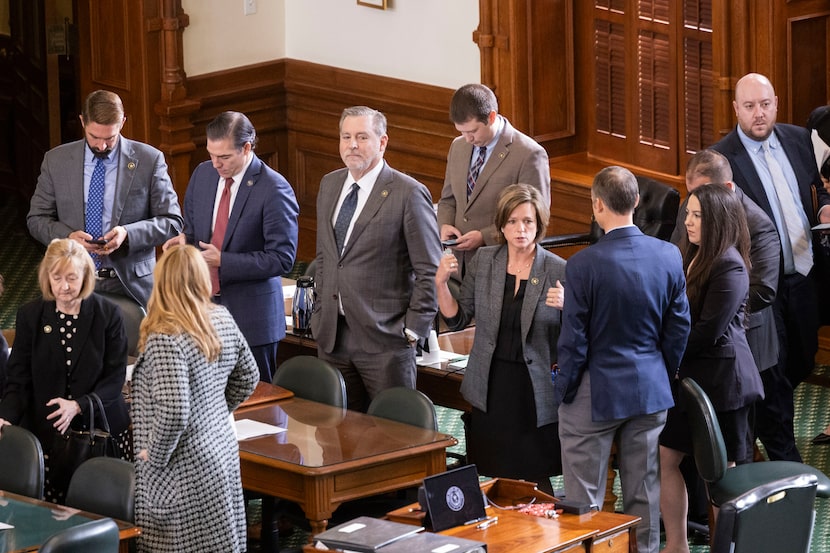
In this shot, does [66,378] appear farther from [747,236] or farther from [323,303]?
[747,236]

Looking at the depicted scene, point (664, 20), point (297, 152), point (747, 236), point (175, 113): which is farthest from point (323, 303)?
point (297, 152)

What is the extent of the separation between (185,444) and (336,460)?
631 millimetres

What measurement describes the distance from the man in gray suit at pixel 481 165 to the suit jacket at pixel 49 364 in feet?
6.31

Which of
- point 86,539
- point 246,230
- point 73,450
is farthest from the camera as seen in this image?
point 246,230

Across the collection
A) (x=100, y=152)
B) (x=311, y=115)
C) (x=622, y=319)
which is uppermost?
(x=311, y=115)

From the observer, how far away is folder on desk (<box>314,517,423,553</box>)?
411 centimetres

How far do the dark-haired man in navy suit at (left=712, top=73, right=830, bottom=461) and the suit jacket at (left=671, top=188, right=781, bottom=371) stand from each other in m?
0.34

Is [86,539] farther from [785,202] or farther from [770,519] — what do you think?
[785,202]

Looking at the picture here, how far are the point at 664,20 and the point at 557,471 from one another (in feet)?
13.1

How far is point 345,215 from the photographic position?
19.6 ft

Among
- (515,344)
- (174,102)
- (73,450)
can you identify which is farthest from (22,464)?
(174,102)

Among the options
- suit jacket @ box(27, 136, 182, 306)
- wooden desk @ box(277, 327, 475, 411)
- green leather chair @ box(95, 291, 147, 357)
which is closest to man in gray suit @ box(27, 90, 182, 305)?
suit jacket @ box(27, 136, 182, 306)

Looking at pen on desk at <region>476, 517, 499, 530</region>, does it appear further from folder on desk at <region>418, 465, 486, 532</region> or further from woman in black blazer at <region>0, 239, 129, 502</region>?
woman in black blazer at <region>0, 239, 129, 502</region>

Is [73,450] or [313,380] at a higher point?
[313,380]
